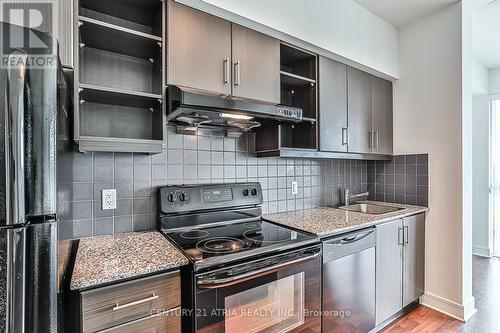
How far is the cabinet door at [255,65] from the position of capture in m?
1.64

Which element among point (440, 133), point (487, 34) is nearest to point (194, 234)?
point (440, 133)

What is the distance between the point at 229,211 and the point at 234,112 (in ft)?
2.43

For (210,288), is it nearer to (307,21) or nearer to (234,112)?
(234,112)

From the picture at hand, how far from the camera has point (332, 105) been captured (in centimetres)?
214

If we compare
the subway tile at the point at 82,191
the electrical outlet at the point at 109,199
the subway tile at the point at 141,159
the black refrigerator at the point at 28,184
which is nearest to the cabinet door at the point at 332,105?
the subway tile at the point at 141,159

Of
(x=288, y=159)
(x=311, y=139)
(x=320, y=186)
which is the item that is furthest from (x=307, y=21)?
(x=320, y=186)

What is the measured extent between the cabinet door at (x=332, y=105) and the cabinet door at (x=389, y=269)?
0.75 meters

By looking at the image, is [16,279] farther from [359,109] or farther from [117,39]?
[359,109]

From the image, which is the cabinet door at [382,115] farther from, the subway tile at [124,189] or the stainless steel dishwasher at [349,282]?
the subway tile at [124,189]

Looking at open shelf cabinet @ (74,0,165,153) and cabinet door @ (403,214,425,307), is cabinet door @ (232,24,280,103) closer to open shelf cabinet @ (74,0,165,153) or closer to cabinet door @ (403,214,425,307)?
open shelf cabinet @ (74,0,165,153)

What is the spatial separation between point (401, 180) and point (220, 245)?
2.12 metres

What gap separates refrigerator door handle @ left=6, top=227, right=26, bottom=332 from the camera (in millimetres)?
659

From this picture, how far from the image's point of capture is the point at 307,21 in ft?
6.16

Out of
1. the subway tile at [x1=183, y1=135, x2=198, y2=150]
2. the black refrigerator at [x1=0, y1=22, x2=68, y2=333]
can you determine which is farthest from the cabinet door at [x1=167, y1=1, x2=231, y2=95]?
the black refrigerator at [x1=0, y1=22, x2=68, y2=333]
